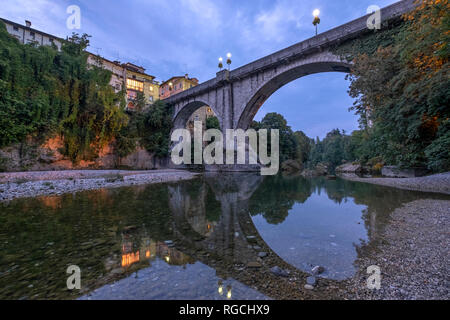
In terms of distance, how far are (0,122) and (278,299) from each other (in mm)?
21195

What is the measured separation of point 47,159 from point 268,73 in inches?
856

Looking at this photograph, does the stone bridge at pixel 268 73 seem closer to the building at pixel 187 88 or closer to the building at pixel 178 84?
the building at pixel 187 88

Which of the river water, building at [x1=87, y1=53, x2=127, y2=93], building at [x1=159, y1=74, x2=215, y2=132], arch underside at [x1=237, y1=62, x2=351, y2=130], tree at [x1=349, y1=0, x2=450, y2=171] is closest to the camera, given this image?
the river water

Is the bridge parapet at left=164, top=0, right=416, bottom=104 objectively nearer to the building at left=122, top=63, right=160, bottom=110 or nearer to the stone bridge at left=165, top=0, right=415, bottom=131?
the stone bridge at left=165, top=0, right=415, bottom=131

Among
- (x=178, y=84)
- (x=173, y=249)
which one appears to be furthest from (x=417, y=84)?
(x=178, y=84)

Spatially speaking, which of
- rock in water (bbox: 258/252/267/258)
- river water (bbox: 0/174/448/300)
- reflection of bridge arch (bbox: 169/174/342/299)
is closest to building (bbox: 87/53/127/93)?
river water (bbox: 0/174/448/300)

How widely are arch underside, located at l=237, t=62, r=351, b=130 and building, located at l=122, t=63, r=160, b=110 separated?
2378 centimetres

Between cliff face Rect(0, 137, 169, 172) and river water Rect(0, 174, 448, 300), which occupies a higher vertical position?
cliff face Rect(0, 137, 169, 172)

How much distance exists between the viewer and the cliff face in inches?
581

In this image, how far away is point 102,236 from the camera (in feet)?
10.7

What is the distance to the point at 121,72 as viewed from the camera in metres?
36.1

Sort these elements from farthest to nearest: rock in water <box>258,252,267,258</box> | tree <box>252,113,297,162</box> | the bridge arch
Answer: tree <box>252,113,297,162</box>, the bridge arch, rock in water <box>258,252,267,258</box>

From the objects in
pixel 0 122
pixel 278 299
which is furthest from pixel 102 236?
pixel 0 122
